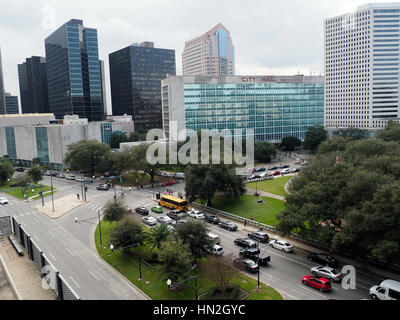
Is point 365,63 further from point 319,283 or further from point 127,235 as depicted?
point 127,235

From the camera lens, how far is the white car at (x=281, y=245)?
38.0 m

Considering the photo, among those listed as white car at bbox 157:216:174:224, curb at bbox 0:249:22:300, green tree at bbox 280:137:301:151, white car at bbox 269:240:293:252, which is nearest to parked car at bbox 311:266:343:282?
white car at bbox 269:240:293:252

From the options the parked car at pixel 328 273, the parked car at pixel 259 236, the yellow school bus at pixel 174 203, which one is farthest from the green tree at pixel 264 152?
the parked car at pixel 328 273

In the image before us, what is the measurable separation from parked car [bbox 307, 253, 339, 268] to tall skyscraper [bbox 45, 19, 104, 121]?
15246 centimetres

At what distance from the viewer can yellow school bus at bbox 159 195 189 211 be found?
183ft

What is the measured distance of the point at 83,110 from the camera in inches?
6545

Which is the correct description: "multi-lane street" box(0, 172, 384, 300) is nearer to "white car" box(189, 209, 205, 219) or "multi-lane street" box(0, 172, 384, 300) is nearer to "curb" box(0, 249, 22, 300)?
"white car" box(189, 209, 205, 219)

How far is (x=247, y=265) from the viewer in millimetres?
33719

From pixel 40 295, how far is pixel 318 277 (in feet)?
78.8

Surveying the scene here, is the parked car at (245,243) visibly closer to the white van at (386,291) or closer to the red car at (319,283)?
the red car at (319,283)

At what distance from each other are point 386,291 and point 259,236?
54.1 feet

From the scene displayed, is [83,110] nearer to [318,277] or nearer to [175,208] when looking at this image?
[175,208]

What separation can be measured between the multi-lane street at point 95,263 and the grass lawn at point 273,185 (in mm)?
19218

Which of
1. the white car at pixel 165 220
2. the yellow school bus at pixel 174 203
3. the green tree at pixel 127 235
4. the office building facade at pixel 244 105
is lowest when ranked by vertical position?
the white car at pixel 165 220
